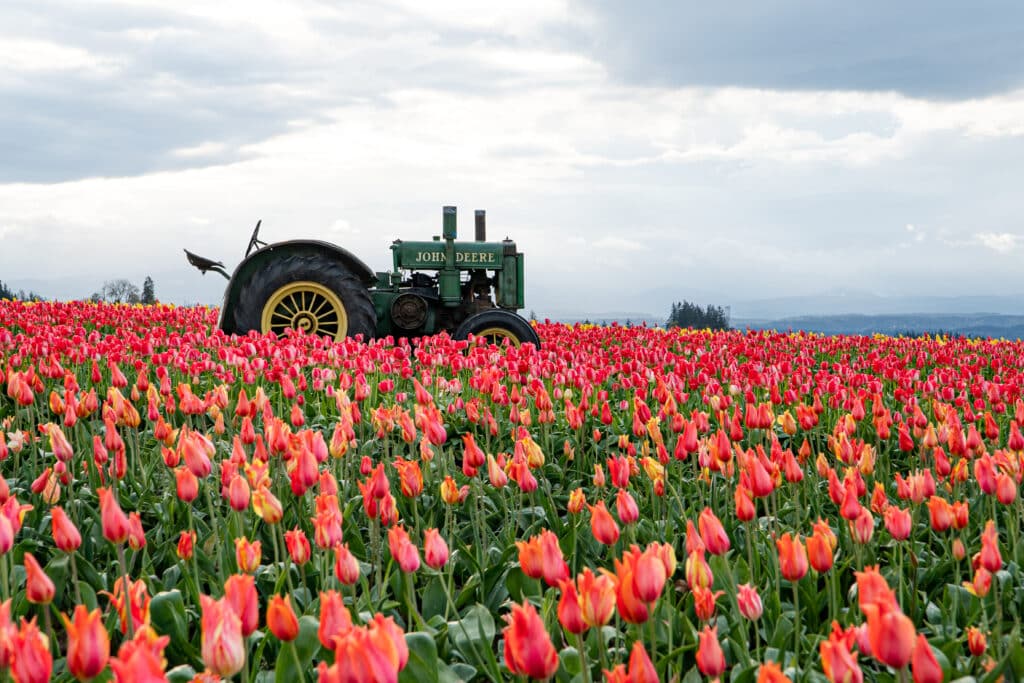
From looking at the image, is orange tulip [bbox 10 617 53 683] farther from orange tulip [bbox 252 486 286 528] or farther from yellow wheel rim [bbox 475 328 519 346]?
yellow wheel rim [bbox 475 328 519 346]

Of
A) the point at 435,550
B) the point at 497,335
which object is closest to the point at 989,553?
the point at 435,550

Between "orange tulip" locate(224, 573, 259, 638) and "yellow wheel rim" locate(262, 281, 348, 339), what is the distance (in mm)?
9533

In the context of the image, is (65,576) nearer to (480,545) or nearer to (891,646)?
(480,545)

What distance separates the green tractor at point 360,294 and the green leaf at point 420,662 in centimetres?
818

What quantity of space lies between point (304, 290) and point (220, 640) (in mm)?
9995

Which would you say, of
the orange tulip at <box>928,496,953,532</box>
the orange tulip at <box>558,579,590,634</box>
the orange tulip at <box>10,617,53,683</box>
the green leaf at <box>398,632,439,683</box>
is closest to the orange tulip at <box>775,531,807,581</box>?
the orange tulip at <box>558,579,590,634</box>

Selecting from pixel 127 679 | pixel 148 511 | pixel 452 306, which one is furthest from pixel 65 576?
pixel 452 306

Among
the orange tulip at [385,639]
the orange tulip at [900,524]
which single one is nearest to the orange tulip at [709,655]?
the orange tulip at [385,639]

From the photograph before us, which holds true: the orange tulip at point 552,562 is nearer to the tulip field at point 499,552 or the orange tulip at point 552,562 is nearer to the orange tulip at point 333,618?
the tulip field at point 499,552

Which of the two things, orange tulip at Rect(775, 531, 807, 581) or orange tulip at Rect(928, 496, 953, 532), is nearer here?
orange tulip at Rect(775, 531, 807, 581)

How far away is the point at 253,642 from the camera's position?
3369mm

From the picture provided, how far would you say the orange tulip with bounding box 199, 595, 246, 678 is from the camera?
6.06ft

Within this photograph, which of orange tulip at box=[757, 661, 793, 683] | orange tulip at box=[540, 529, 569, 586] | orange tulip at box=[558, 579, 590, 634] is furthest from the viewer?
orange tulip at box=[540, 529, 569, 586]

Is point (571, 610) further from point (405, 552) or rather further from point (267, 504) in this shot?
point (267, 504)
